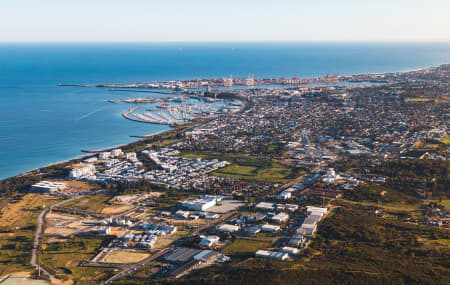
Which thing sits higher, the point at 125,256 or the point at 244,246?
the point at 244,246

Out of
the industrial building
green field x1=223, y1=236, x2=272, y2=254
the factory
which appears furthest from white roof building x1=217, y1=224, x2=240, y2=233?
the factory

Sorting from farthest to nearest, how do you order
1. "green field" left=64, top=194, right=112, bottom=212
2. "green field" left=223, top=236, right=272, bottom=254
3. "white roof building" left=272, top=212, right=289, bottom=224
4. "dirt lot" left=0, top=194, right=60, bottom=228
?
"green field" left=64, top=194, right=112, bottom=212, "dirt lot" left=0, top=194, right=60, bottom=228, "white roof building" left=272, top=212, right=289, bottom=224, "green field" left=223, top=236, right=272, bottom=254

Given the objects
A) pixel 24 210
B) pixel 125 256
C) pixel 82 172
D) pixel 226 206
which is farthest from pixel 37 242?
pixel 82 172

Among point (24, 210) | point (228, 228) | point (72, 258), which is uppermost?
point (228, 228)

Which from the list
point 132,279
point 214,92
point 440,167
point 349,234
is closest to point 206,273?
point 132,279

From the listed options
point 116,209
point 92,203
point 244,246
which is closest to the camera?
point 244,246

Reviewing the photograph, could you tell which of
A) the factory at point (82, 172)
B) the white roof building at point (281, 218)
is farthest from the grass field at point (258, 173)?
the factory at point (82, 172)

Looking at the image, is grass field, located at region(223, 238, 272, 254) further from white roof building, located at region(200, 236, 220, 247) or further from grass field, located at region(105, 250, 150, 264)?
grass field, located at region(105, 250, 150, 264)

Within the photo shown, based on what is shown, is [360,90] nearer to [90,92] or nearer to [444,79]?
[444,79]

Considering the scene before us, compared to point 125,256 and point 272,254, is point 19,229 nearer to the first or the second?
point 125,256
